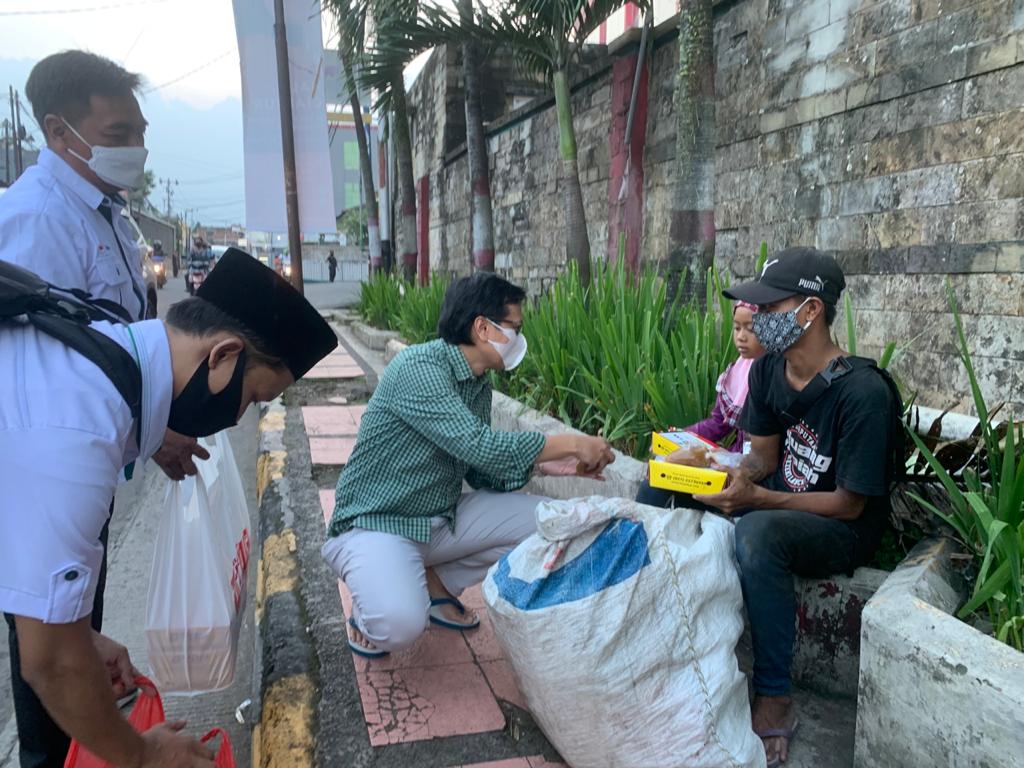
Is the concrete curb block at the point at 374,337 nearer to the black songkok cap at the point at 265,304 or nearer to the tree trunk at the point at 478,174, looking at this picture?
the tree trunk at the point at 478,174

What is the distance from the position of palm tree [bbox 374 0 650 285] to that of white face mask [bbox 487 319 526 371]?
4116 millimetres

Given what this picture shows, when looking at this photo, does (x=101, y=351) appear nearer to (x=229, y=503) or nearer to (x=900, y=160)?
(x=229, y=503)

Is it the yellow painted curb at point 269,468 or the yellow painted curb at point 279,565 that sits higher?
the yellow painted curb at point 269,468

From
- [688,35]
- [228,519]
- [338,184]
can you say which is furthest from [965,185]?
[338,184]

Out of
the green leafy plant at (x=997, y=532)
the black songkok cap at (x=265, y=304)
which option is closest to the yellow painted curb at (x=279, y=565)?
the black songkok cap at (x=265, y=304)

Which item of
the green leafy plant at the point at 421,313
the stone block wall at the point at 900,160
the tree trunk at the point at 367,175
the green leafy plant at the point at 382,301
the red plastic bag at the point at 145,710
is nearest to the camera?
the red plastic bag at the point at 145,710

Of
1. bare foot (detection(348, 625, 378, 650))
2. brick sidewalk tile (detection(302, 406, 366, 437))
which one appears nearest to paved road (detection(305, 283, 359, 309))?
brick sidewalk tile (detection(302, 406, 366, 437))

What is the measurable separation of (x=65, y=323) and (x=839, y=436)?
74.5 inches

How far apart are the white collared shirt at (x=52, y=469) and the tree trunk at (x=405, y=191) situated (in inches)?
420

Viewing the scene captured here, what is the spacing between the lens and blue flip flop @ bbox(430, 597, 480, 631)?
8.63ft

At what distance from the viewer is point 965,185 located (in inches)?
168

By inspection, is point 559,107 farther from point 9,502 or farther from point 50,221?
point 9,502

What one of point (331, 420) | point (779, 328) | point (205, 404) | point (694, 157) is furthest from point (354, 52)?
point (205, 404)

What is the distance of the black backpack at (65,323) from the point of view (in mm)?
1240
